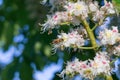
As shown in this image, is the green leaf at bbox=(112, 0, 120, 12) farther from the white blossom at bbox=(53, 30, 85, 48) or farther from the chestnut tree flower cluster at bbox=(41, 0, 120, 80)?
the white blossom at bbox=(53, 30, 85, 48)

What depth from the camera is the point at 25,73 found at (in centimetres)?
270

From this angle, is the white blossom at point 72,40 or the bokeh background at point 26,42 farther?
the bokeh background at point 26,42

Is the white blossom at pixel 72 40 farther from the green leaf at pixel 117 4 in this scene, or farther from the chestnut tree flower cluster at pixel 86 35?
the green leaf at pixel 117 4

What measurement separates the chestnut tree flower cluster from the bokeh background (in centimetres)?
16

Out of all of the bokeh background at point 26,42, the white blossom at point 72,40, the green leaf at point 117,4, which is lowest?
the white blossom at point 72,40

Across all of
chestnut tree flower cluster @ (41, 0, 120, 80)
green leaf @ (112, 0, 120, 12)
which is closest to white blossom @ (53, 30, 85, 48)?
chestnut tree flower cluster @ (41, 0, 120, 80)

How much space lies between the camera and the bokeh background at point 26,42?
2.51 m

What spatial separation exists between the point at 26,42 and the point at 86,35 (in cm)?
117

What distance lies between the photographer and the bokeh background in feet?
8.23

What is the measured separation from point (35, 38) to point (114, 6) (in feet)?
3.71

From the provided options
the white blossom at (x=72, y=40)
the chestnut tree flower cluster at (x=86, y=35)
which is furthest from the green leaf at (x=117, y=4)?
the white blossom at (x=72, y=40)

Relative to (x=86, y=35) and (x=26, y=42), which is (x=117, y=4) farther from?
(x=26, y=42)

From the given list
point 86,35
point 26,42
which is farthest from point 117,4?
point 26,42

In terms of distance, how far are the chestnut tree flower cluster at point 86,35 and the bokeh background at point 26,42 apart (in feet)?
0.53
